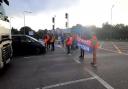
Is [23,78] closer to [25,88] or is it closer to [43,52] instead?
[25,88]

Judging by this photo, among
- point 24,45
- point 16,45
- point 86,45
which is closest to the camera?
point 86,45

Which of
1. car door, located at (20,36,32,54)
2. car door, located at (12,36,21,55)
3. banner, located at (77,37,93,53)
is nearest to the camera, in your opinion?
banner, located at (77,37,93,53)

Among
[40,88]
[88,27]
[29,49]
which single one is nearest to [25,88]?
[40,88]

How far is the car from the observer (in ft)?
77.8

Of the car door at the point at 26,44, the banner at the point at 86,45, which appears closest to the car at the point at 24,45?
the car door at the point at 26,44

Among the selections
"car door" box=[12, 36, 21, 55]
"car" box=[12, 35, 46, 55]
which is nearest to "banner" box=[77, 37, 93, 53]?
"car" box=[12, 35, 46, 55]

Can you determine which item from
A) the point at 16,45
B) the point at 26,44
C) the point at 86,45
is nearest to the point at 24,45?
the point at 26,44

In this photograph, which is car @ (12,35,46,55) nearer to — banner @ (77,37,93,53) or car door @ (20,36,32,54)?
car door @ (20,36,32,54)

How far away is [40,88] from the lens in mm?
9516

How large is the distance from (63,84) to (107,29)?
8957 centimetres

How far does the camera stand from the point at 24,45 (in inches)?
944

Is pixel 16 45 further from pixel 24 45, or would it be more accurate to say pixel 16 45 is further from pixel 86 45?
pixel 86 45

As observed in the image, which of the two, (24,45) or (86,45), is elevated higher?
(86,45)

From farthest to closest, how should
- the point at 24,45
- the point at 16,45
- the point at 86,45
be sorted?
the point at 24,45
the point at 16,45
the point at 86,45
